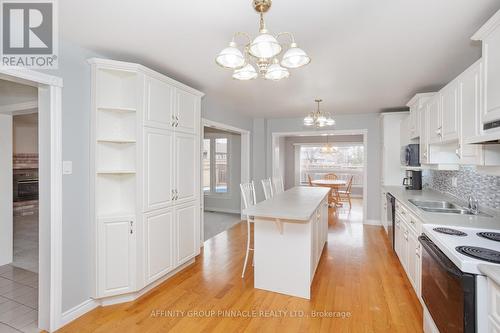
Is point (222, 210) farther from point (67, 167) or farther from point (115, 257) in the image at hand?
point (67, 167)

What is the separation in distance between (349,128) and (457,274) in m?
4.76

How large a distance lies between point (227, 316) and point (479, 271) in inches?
74.7

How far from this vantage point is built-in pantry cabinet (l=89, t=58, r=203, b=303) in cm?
237

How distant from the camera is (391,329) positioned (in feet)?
6.89

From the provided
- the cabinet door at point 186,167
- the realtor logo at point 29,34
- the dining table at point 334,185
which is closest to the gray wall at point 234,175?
the dining table at point 334,185

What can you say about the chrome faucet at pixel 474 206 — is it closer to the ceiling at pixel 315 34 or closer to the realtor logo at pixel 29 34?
the ceiling at pixel 315 34

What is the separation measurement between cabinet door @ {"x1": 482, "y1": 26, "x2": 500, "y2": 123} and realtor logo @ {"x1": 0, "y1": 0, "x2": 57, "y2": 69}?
9.47 feet

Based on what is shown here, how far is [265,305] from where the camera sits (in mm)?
2455

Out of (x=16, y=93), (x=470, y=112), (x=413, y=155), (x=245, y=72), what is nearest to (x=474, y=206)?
(x=470, y=112)

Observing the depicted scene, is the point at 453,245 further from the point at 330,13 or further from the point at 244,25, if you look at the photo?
the point at 244,25

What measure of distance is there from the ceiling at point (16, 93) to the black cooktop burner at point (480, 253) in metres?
4.22

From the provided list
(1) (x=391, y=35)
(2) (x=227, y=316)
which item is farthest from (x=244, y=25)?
(2) (x=227, y=316)

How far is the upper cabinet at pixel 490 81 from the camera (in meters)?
1.52

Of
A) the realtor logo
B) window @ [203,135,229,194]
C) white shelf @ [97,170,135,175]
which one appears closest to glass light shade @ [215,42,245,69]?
the realtor logo
